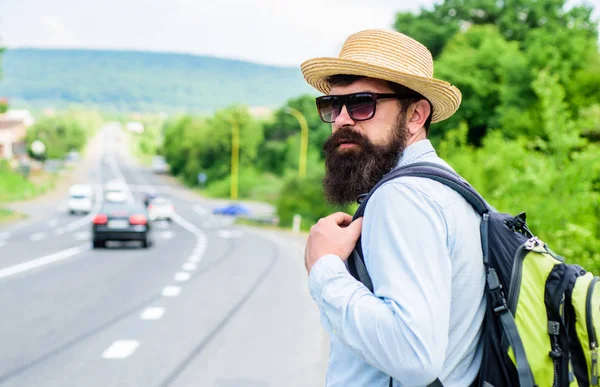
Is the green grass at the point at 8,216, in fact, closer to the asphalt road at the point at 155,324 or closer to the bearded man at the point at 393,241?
the asphalt road at the point at 155,324

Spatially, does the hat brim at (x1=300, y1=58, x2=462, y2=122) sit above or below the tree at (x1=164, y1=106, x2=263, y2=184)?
above

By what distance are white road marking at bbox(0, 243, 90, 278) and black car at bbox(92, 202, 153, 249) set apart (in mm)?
614

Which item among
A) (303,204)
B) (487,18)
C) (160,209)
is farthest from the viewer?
(487,18)

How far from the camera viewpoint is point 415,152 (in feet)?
7.00

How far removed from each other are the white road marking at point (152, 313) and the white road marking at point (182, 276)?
3.92 meters

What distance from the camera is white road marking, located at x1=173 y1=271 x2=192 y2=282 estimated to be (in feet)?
47.1

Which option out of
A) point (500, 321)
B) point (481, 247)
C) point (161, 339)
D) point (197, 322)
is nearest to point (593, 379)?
point (500, 321)

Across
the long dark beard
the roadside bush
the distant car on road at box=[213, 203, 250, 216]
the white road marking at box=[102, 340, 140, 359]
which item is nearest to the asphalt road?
the white road marking at box=[102, 340, 140, 359]

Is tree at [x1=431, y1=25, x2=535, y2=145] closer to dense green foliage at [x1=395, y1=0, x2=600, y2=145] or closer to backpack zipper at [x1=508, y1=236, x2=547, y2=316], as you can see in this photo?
dense green foliage at [x1=395, y1=0, x2=600, y2=145]

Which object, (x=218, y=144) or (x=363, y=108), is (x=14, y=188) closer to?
(x=218, y=144)

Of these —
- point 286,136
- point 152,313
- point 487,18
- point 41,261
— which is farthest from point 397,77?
point 286,136

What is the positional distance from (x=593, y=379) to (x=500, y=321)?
0.24m

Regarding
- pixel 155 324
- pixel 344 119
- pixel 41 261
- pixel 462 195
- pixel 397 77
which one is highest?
pixel 397 77

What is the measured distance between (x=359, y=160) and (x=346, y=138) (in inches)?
3.3
